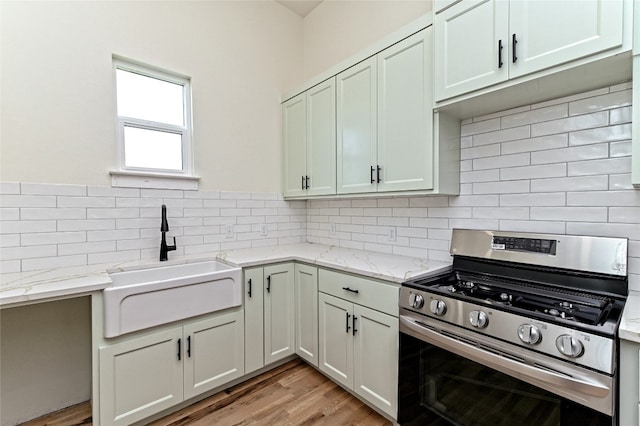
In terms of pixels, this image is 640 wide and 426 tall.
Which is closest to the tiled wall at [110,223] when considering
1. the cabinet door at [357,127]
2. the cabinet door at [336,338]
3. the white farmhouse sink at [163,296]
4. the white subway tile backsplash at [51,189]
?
the white subway tile backsplash at [51,189]

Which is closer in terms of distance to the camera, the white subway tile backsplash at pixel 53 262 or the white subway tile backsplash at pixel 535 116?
the white subway tile backsplash at pixel 535 116

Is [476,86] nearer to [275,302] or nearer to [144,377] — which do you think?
[275,302]

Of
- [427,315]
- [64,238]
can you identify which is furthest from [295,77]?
[427,315]

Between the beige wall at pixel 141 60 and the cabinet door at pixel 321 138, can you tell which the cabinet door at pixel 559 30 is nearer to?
the cabinet door at pixel 321 138

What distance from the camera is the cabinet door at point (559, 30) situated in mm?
1181

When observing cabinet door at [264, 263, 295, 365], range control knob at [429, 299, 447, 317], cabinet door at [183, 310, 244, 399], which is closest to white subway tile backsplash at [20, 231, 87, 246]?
cabinet door at [183, 310, 244, 399]

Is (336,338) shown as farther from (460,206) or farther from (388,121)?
(388,121)

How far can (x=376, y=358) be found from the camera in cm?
178

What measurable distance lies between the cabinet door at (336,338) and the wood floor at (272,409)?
13 centimetres

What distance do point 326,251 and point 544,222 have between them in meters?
1.51

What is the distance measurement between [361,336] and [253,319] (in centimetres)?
79

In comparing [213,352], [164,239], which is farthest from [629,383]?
[164,239]

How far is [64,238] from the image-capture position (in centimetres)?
193

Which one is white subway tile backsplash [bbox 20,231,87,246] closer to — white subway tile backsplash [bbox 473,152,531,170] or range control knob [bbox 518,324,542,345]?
range control knob [bbox 518,324,542,345]
